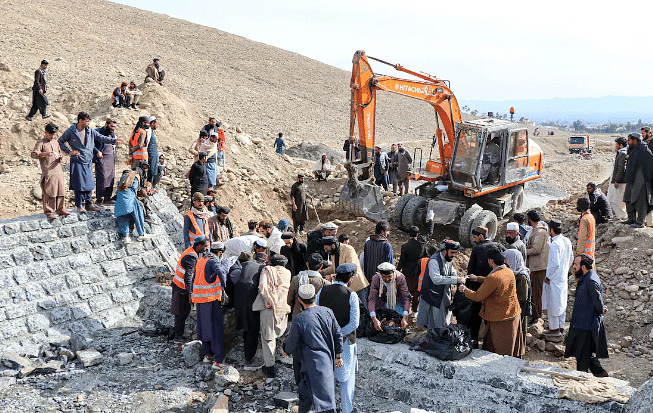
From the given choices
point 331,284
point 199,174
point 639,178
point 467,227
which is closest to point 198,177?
point 199,174

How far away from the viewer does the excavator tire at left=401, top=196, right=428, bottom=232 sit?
41.5 ft

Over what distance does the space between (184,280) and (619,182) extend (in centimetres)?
793

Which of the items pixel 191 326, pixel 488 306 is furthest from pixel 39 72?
pixel 488 306

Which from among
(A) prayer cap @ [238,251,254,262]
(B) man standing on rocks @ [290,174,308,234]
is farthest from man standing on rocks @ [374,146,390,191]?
(A) prayer cap @ [238,251,254,262]

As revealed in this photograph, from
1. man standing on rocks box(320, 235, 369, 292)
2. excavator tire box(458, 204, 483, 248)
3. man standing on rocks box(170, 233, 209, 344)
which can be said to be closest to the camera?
man standing on rocks box(170, 233, 209, 344)

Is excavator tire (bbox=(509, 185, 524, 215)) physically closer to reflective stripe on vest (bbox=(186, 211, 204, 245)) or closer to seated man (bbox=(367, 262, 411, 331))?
seated man (bbox=(367, 262, 411, 331))

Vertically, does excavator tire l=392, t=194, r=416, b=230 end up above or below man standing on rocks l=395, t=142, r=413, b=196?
below

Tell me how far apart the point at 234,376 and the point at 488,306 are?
3064 millimetres

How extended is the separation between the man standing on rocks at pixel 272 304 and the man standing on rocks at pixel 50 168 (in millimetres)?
3675

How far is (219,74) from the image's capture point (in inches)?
Result: 1779

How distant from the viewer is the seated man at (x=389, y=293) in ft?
23.3

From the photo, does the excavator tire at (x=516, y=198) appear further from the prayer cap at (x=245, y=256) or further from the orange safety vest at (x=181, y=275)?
the orange safety vest at (x=181, y=275)

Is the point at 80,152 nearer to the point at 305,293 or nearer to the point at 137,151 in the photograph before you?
the point at 137,151

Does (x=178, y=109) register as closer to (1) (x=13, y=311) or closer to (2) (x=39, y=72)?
(2) (x=39, y=72)
